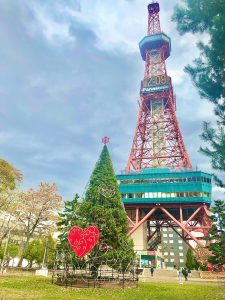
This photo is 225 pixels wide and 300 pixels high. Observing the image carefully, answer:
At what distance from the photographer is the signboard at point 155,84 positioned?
78812mm

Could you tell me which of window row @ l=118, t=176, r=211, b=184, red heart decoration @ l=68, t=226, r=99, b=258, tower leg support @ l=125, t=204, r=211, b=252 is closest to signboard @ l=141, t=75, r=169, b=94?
window row @ l=118, t=176, r=211, b=184

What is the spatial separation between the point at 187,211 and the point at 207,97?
6218 cm

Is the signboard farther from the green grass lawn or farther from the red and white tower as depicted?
the green grass lawn

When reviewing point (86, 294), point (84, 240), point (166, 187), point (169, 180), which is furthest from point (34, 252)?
point (86, 294)

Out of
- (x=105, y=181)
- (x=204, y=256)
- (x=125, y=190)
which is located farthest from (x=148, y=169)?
(x=105, y=181)

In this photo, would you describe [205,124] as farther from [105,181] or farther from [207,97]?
[105,181]

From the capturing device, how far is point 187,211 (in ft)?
222

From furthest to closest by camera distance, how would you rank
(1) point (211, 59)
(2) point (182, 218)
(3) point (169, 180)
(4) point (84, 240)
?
(2) point (182, 218) → (3) point (169, 180) → (4) point (84, 240) → (1) point (211, 59)

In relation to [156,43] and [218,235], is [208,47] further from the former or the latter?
[156,43]

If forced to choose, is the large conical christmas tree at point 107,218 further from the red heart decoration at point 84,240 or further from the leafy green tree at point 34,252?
the leafy green tree at point 34,252

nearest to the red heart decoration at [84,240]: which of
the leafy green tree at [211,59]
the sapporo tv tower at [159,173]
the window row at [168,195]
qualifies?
the leafy green tree at [211,59]

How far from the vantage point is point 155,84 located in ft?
263

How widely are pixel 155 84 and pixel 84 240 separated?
227ft

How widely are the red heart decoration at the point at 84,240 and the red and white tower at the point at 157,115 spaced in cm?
5175
